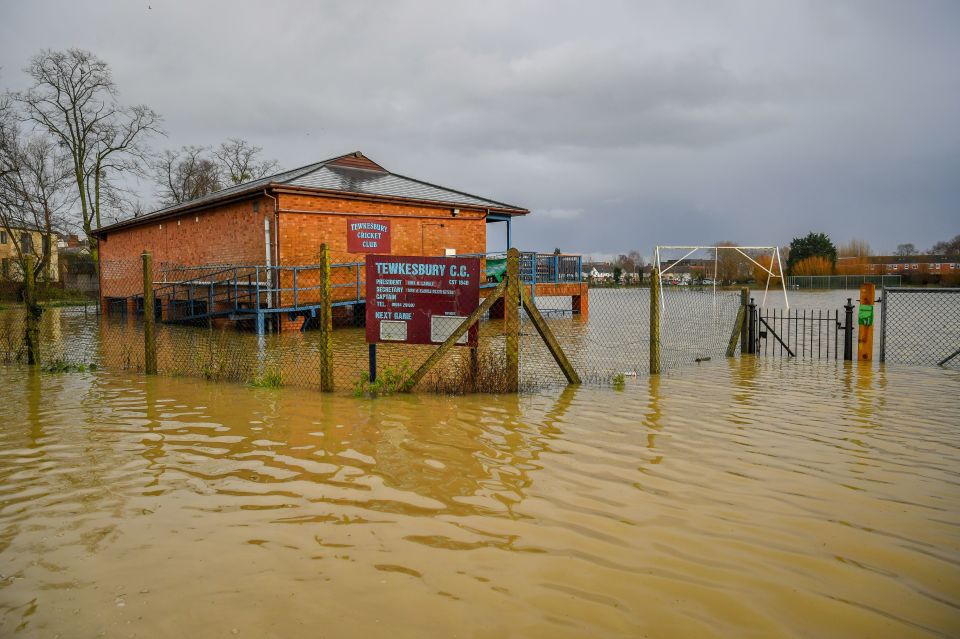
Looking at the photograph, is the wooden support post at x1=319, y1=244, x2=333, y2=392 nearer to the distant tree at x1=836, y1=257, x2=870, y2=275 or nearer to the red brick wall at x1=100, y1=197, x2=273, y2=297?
the red brick wall at x1=100, y1=197, x2=273, y2=297

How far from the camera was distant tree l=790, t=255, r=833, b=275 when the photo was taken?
62438 millimetres

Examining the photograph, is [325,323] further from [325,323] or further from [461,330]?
[461,330]

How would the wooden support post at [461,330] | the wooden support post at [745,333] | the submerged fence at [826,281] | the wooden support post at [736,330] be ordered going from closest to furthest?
the wooden support post at [461,330], the wooden support post at [736,330], the wooden support post at [745,333], the submerged fence at [826,281]

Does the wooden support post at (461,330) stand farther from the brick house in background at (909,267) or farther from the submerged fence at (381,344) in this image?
the brick house in background at (909,267)

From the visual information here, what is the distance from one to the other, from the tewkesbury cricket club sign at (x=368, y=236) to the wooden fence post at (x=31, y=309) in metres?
11.5

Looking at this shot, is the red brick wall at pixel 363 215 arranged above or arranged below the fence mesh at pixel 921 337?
above

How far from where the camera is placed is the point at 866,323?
11656 mm

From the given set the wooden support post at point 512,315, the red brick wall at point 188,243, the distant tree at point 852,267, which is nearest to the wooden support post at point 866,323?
the wooden support post at point 512,315

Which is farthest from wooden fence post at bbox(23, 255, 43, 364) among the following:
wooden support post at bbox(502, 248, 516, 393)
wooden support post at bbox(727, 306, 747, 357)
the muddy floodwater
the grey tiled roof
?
wooden support post at bbox(727, 306, 747, 357)

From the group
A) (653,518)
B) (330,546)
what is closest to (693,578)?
(653,518)

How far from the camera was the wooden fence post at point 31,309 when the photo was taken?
10188 millimetres

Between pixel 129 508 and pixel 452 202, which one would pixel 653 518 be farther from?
pixel 452 202

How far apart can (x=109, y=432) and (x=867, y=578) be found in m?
6.26

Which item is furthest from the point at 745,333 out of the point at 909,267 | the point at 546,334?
the point at 909,267
